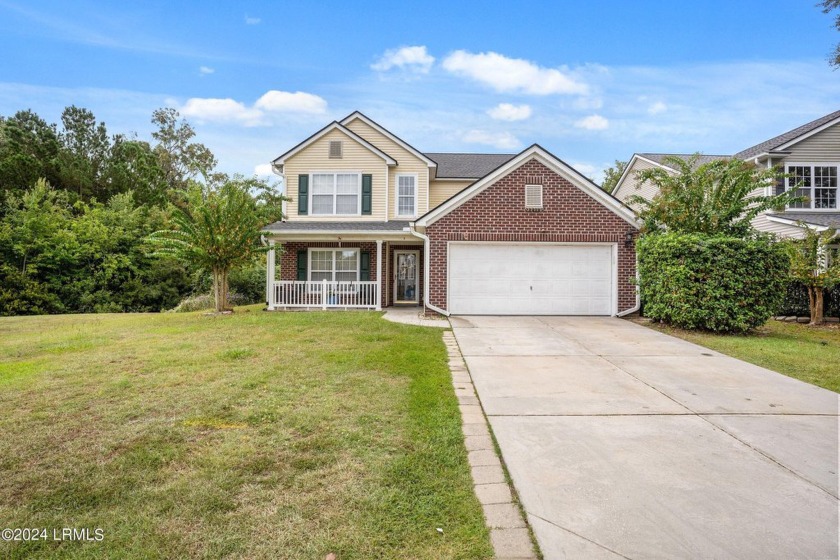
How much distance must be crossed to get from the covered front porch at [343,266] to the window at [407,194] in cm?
87

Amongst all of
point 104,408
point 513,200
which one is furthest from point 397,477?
point 513,200

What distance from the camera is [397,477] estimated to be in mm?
2963

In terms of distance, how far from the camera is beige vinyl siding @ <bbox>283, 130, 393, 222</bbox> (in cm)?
1581

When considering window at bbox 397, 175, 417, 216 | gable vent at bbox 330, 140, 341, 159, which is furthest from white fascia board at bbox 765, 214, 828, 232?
gable vent at bbox 330, 140, 341, 159

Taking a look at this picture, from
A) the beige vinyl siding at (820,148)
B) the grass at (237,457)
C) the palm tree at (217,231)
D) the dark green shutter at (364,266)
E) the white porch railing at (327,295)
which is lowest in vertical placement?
the grass at (237,457)

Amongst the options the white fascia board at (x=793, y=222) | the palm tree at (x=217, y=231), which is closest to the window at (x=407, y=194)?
the palm tree at (x=217, y=231)

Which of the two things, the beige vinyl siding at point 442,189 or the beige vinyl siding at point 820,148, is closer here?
the beige vinyl siding at point 820,148

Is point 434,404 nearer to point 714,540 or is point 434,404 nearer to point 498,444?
point 498,444

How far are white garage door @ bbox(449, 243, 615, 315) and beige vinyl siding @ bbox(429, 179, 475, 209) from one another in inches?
215

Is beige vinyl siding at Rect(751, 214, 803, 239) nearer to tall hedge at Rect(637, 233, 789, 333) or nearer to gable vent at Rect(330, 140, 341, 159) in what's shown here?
tall hedge at Rect(637, 233, 789, 333)

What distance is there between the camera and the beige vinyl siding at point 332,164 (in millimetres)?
15812

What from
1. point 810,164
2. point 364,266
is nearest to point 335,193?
point 364,266

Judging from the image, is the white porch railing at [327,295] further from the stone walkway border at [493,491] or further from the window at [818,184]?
the window at [818,184]

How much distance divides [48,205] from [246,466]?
22.3 metres
